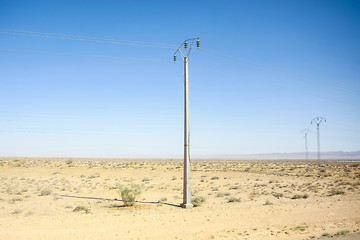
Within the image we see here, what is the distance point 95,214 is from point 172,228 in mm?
5485

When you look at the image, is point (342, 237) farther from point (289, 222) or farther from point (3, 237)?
point (3, 237)

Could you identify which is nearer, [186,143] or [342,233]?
[342,233]

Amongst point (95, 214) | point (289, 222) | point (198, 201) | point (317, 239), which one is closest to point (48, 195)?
point (95, 214)

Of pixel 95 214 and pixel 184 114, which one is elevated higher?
pixel 184 114

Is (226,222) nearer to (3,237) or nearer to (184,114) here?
(184,114)

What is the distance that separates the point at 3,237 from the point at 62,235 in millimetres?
2147

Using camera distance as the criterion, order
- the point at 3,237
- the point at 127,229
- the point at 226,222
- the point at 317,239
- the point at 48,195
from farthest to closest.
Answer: the point at 48,195 → the point at 226,222 → the point at 127,229 → the point at 3,237 → the point at 317,239

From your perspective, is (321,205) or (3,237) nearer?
(3,237)

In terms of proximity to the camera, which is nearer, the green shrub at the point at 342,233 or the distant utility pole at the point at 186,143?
the green shrub at the point at 342,233

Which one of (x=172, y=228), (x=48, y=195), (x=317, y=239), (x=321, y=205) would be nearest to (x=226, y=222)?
(x=172, y=228)

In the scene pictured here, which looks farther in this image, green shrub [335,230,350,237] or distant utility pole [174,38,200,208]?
distant utility pole [174,38,200,208]

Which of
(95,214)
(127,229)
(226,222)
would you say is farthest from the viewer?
(95,214)

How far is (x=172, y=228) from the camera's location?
43.5 feet

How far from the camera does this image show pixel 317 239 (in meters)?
10.8
